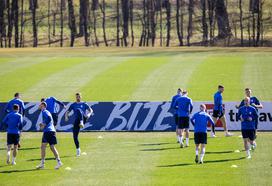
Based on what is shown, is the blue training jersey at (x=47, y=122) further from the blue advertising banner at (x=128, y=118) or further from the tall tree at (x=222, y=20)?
the tall tree at (x=222, y=20)

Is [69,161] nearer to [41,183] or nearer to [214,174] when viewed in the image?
[41,183]

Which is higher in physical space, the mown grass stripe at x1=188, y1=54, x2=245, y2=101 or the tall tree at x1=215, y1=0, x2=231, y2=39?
the tall tree at x1=215, y1=0, x2=231, y2=39

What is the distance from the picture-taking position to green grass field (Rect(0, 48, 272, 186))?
22391 millimetres

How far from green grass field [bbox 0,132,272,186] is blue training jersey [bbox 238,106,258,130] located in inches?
41.0

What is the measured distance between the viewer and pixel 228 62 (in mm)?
49969

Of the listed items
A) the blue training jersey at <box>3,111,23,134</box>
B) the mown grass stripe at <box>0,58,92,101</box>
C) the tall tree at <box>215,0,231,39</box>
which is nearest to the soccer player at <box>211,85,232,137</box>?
the blue training jersey at <box>3,111,23,134</box>

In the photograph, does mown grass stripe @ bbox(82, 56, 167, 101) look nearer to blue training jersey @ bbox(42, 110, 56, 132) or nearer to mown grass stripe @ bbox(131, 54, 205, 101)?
mown grass stripe @ bbox(131, 54, 205, 101)

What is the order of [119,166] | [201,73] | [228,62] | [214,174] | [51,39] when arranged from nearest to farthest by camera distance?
[214,174]
[119,166]
[201,73]
[228,62]
[51,39]

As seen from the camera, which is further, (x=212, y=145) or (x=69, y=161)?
(x=212, y=145)

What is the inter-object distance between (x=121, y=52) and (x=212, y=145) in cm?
3044

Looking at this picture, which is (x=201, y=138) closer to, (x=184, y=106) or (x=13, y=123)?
(x=184, y=106)

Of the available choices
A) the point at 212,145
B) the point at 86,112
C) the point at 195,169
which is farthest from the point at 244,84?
the point at 195,169

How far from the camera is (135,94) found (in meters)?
39.2

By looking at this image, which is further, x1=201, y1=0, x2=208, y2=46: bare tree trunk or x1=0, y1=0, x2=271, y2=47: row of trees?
x1=0, y1=0, x2=271, y2=47: row of trees
